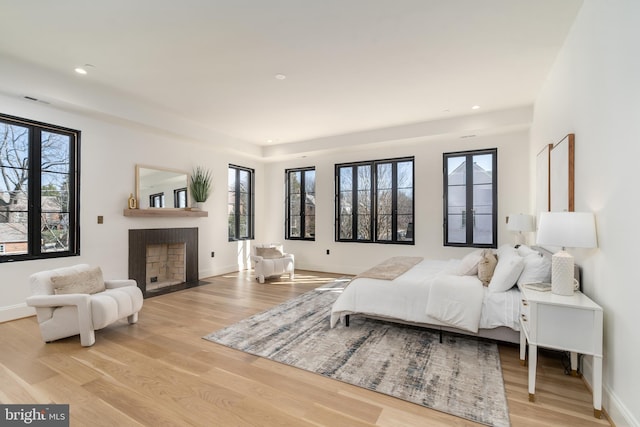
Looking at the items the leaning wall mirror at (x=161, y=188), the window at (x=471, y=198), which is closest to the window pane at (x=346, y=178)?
the window at (x=471, y=198)

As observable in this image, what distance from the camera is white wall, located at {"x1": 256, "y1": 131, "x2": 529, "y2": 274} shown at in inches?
204

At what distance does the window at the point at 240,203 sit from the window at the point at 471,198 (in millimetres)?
4423

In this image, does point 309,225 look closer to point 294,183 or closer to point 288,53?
point 294,183

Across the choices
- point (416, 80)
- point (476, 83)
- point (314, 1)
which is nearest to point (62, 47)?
point (314, 1)

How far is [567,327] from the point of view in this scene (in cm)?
194

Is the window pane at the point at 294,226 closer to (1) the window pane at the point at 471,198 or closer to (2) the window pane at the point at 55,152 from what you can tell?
(1) the window pane at the point at 471,198

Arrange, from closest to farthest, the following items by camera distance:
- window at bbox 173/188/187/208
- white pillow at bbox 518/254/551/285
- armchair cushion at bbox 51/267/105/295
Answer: white pillow at bbox 518/254/551/285
armchair cushion at bbox 51/267/105/295
window at bbox 173/188/187/208

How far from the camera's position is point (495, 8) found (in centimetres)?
246

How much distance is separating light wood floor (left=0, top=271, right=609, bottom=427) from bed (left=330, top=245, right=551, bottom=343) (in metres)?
0.40

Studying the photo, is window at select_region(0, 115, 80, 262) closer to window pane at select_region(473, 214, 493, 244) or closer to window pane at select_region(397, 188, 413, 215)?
window pane at select_region(397, 188, 413, 215)

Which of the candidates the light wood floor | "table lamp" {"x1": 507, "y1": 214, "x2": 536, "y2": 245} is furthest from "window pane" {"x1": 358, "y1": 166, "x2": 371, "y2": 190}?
the light wood floor

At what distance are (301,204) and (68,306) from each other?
16.4 feet

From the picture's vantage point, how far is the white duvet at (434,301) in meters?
2.76

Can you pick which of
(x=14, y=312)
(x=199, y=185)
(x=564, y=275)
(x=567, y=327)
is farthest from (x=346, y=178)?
(x=14, y=312)
